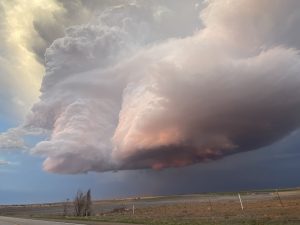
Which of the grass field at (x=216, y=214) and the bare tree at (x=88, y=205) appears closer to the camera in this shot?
the grass field at (x=216, y=214)

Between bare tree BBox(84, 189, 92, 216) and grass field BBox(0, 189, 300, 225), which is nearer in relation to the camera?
grass field BBox(0, 189, 300, 225)

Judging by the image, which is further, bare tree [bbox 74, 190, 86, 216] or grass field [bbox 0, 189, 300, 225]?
bare tree [bbox 74, 190, 86, 216]

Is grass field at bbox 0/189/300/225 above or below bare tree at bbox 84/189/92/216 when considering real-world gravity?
below

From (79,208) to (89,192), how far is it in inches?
126

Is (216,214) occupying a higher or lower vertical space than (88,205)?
lower

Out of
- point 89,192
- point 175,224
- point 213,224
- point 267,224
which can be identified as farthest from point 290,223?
point 89,192

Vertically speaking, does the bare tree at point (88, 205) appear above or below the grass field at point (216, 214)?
above

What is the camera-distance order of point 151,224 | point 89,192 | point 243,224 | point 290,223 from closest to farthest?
1. point 290,223
2. point 243,224
3. point 151,224
4. point 89,192

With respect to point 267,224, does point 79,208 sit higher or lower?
higher

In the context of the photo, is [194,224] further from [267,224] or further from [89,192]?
[89,192]

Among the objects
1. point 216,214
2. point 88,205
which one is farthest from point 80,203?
point 216,214

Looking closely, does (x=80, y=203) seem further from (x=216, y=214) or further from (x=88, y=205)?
(x=216, y=214)

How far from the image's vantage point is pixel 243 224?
29156mm

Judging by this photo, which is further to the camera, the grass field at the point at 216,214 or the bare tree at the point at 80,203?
the bare tree at the point at 80,203
